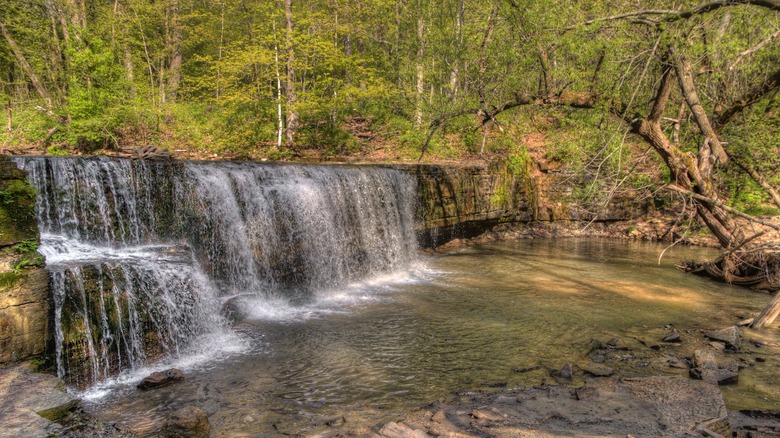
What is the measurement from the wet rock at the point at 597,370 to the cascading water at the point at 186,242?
5.03 m

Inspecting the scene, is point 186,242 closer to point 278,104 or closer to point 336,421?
point 336,421

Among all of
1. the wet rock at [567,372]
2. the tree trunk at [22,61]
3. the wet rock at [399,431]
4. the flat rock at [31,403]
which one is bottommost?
the wet rock at [567,372]

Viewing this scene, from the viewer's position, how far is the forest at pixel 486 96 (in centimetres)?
766

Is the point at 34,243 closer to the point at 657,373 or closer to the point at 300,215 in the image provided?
the point at 300,215

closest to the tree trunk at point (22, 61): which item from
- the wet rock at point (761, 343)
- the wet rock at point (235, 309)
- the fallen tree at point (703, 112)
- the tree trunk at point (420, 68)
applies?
the wet rock at point (235, 309)

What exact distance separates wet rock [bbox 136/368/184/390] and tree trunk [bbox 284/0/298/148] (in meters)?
11.2

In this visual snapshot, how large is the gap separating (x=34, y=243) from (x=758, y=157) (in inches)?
513

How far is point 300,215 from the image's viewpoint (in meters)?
9.41

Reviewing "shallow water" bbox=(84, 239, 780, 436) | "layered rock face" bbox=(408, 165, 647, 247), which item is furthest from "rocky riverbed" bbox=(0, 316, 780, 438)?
"layered rock face" bbox=(408, 165, 647, 247)

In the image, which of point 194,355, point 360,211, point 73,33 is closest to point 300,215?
point 360,211

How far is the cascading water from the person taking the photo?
5238 millimetres

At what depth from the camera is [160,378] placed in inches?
196

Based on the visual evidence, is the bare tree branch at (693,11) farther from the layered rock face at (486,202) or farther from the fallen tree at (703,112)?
the layered rock face at (486,202)

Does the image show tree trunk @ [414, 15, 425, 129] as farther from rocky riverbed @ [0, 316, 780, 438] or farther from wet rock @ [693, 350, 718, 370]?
rocky riverbed @ [0, 316, 780, 438]
